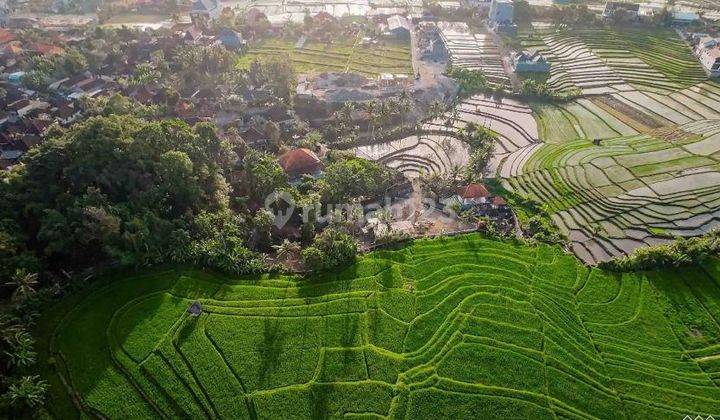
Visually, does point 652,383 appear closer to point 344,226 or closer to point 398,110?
point 344,226

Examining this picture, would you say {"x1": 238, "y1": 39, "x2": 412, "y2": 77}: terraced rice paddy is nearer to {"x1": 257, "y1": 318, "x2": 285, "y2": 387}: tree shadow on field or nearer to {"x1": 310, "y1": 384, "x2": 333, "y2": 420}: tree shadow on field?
{"x1": 257, "y1": 318, "x2": 285, "y2": 387}: tree shadow on field

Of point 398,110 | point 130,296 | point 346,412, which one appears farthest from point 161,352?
point 398,110

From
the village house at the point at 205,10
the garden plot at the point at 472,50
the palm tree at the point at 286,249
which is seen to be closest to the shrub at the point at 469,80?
the garden plot at the point at 472,50

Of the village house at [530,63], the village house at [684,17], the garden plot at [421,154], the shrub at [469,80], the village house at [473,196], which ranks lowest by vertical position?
the village house at [473,196]

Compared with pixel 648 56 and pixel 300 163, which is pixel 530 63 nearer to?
pixel 648 56

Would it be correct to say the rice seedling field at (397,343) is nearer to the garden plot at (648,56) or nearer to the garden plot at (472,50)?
the garden plot at (472,50)
